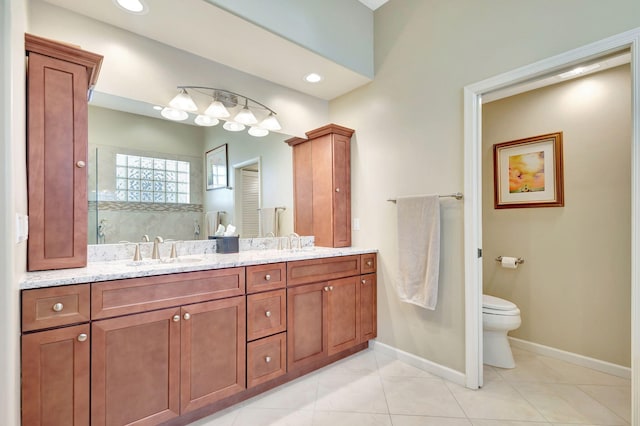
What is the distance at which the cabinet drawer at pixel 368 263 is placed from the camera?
265 centimetres

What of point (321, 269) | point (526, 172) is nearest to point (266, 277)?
point (321, 269)

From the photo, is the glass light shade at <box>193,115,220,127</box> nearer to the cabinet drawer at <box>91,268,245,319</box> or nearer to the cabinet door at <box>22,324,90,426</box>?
the cabinet drawer at <box>91,268,245,319</box>

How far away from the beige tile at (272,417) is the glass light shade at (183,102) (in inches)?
83.5

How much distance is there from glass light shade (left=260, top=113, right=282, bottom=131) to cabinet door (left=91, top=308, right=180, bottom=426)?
1.75 m

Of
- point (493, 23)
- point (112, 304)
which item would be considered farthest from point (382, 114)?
point (112, 304)

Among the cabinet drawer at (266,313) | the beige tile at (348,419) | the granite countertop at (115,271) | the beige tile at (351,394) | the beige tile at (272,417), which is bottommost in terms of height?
the beige tile at (351,394)

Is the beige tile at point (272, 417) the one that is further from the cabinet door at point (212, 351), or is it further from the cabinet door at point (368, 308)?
the cabinet door at point (368, 308)

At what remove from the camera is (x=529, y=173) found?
2766 mm

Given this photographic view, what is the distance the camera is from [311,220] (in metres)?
3.02

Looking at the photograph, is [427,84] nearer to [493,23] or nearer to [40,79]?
[493,23]

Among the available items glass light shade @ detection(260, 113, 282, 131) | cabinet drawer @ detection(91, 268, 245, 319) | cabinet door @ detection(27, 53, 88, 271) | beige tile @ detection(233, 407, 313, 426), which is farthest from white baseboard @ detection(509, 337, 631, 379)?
cabinet door @ detection(27, 53, 88, 271)

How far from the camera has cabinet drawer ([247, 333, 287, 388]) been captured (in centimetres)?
191

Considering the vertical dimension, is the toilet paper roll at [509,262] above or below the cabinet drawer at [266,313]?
above

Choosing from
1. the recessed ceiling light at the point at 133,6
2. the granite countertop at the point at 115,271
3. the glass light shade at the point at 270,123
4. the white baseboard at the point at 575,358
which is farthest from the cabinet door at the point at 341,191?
the white baseboard at the point at 575,358
